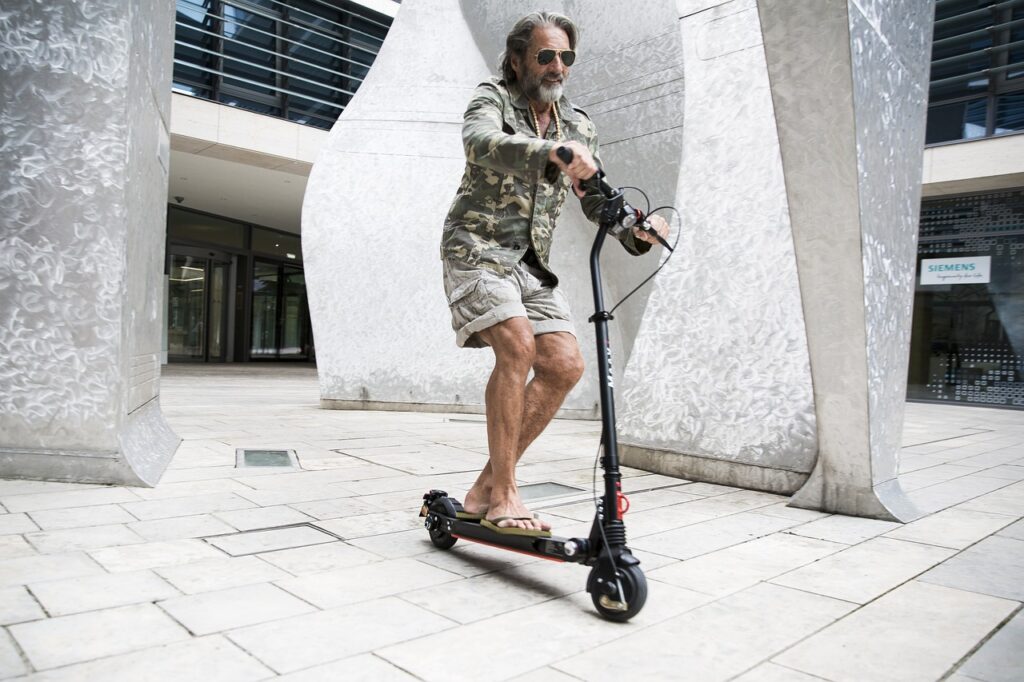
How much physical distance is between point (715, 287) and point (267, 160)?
13184mm

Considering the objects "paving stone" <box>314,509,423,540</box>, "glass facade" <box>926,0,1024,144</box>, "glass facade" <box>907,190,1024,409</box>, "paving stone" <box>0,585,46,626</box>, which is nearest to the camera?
"paving stone" <box>0,585,46,626</box>

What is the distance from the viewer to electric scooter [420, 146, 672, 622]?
2137 millimetres

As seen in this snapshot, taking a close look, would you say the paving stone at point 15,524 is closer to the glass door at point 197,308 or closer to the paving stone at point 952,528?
the paving stone at point 952,528

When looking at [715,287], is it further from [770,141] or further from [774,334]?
[770,141]

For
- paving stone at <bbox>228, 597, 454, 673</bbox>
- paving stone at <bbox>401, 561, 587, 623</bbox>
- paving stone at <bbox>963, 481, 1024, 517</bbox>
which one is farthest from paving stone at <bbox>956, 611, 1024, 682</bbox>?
paving stone at <bbox>963, 481, 1024, 517</bbox>

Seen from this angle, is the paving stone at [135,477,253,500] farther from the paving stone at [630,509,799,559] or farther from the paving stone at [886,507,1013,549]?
the paving stone at [886,507,1013,549]

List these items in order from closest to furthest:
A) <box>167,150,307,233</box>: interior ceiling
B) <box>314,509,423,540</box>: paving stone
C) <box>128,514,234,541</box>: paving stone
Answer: <box>128,514,234,541</box>: paving stone, <box>314,509,423,540</box>: paving stone, <box>167,150,307,233</box>: interior ceiling

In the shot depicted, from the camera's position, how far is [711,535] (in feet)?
10.7

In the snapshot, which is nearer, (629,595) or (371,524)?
(629,595)

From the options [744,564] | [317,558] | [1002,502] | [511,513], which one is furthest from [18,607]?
[1002,502]

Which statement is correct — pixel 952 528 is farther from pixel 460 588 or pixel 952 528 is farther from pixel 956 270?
pixel 956 270

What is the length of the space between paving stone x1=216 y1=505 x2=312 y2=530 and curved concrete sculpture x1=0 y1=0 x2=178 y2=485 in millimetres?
809

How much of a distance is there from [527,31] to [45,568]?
242 centimetres

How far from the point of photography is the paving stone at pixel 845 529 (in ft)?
10.8
